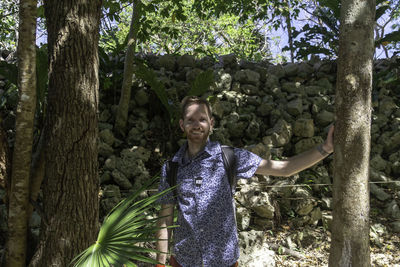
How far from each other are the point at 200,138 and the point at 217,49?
473 inches

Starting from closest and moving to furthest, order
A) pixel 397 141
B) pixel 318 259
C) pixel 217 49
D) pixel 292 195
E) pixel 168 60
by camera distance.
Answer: pixel 318 259, pixel 292 195, pixel 397 141, pixel 168 60, pixel 217 49

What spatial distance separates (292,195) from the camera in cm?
479

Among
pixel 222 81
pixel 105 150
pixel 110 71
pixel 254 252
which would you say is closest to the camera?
pixel 254 252

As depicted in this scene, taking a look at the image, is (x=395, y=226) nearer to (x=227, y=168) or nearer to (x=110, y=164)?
(x=227, y=168)

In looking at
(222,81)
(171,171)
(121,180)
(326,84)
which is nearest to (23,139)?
(171,171)

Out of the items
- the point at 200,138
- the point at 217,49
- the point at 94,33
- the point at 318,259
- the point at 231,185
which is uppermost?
the point at 217,49

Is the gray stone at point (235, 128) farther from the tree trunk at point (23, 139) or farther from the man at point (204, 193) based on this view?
the tree trunk at point (23, 139)

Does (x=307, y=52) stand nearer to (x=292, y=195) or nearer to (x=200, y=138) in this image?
(x=292, y=195)

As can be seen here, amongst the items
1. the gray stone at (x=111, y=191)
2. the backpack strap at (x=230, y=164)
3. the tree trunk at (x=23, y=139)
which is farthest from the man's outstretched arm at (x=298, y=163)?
the gray stone at (x=111, y=191)

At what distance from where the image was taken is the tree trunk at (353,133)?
1.81 meters

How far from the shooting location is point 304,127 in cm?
526

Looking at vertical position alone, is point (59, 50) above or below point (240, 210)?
above

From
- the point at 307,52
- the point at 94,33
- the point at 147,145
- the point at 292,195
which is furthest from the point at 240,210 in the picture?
the point at 307,52

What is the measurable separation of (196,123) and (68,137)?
76 centimetres
